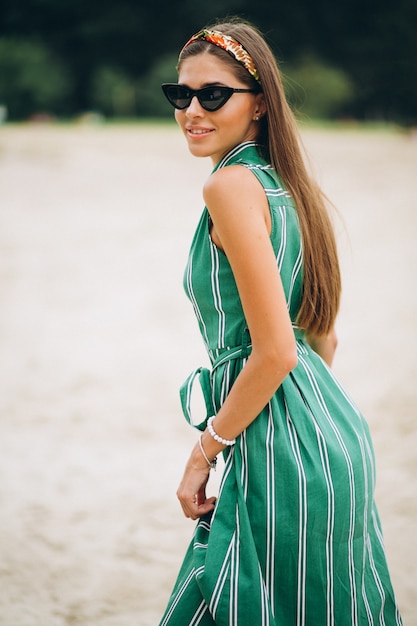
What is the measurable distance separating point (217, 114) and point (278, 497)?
0.98 metres

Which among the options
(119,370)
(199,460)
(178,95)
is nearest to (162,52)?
(119,370)

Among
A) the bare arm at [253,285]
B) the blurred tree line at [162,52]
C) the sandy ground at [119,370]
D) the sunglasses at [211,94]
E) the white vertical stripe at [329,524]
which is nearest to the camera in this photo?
the bare arm at [253,285]

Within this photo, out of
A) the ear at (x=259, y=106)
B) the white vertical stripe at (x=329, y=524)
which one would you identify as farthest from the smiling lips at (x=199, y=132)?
the white vertical stripe at (x=329, y=524)

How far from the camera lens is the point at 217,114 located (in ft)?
5.73

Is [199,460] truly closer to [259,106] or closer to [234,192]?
[234,192]

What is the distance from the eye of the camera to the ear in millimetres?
1788

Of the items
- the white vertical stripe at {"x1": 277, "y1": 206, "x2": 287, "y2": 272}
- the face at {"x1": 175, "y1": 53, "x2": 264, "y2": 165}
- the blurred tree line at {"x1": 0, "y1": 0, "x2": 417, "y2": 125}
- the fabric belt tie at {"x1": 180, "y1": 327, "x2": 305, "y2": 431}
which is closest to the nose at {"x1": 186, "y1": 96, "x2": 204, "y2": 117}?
the face at {"x1": 175, "y1": 53, "x2": 264, "y2": 165}

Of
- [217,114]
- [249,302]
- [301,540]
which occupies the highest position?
[217,114]

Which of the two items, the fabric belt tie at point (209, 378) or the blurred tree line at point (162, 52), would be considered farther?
the blurred tree line at point (162, 52)

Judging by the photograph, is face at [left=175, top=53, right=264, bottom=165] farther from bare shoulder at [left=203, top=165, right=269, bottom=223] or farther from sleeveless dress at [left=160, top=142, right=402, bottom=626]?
bare shoulder at [left=203, top=165, right=269, bottom=223]

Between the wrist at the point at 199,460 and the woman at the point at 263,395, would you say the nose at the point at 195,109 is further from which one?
the wrist at the point at 199,460

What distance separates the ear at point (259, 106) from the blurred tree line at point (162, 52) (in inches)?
1429

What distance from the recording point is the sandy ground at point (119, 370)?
3.30 m

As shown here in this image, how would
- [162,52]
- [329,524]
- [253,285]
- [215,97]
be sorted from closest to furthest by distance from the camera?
[253,285] < [329,524] < [215,97] < [162,52]
